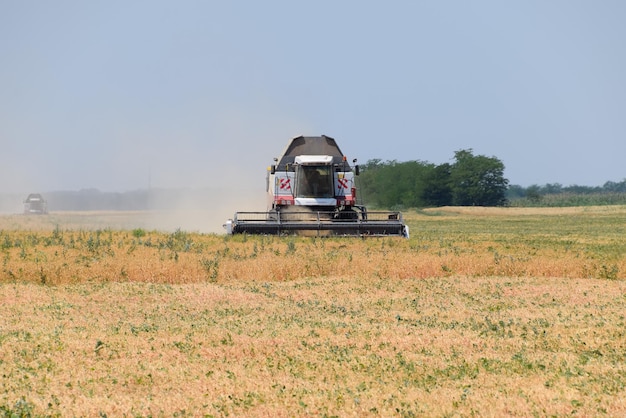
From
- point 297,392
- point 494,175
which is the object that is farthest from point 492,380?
point 494,175

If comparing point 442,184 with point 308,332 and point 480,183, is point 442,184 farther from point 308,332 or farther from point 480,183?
point 308,332

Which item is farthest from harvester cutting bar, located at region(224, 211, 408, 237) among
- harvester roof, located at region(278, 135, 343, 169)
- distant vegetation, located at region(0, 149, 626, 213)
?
distant vegetation, located at region(0, 149, 626, 213)

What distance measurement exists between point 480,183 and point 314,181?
7519 centimetres

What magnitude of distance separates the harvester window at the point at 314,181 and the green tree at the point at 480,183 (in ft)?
243

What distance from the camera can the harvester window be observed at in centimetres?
3459

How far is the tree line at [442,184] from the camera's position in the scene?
108m

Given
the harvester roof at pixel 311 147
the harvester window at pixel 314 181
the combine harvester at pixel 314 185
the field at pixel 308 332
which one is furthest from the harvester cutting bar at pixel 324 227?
the harvester roof at pixel 311 147

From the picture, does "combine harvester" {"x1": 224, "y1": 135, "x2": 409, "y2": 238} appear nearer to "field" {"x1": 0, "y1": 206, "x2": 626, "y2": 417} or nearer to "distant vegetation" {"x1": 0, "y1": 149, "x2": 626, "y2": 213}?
"field" {"x1": 0, "y1": 206, "x2": 626, "y2": 417}

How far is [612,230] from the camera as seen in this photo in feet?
158

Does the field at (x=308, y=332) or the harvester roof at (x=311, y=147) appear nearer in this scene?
the field at (x=308, y=332)

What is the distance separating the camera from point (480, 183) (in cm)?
10719

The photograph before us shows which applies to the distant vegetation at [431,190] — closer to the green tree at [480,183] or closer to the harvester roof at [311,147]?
the green tree at [480,183]

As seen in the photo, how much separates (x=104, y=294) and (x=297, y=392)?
10183 millimetres

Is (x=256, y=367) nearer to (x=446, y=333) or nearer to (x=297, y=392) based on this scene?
(x=297, y=392)
